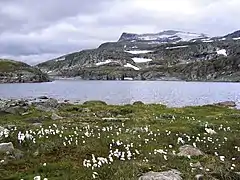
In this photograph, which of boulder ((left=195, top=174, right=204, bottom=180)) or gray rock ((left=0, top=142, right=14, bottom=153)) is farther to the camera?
gray rock ((left=0, top=142, right=14, bottom=153))

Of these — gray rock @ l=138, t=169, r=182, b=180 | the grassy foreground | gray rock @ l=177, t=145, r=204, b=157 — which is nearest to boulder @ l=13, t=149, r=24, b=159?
the grassy foreground

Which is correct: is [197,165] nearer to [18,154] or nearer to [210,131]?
[18,154]

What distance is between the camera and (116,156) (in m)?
18.3

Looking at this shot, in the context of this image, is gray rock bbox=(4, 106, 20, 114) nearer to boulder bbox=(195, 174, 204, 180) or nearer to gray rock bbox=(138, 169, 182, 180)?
gray rock bbox=(138, 169, 182, 180)

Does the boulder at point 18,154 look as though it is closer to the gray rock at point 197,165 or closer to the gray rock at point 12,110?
the gray rock at point 197,165

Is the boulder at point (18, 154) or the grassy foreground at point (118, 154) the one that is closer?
the grassy foreground at point (118, 154)

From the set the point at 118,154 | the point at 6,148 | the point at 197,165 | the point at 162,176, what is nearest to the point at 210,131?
the point at 197,165

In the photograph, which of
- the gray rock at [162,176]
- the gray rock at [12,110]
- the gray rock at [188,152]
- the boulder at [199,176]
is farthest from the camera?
the gray rock at [12,110]

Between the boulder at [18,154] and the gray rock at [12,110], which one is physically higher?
the boulder at [18,154]

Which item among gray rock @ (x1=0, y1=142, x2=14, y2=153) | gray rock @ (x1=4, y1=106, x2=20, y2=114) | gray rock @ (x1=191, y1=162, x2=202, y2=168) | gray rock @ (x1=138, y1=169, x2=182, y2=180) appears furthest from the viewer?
gray rock @ (x1=4, y1=106, x2=20, y2=114)

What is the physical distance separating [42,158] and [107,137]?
4.77 metres

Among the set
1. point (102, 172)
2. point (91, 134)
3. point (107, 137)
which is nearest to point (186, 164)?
point (102, 172)

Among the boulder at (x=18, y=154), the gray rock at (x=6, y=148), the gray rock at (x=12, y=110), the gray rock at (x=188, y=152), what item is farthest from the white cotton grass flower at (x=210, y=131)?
the gray rock at (x=12, y=110)

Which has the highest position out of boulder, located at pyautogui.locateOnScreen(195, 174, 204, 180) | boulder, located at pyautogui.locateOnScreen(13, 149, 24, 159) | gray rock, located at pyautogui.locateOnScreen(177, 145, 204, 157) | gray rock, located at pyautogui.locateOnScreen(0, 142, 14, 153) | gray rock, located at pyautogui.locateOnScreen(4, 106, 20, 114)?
gray rock, located at pyautogui.locateOnScreen(0, 142, 14, 153)
